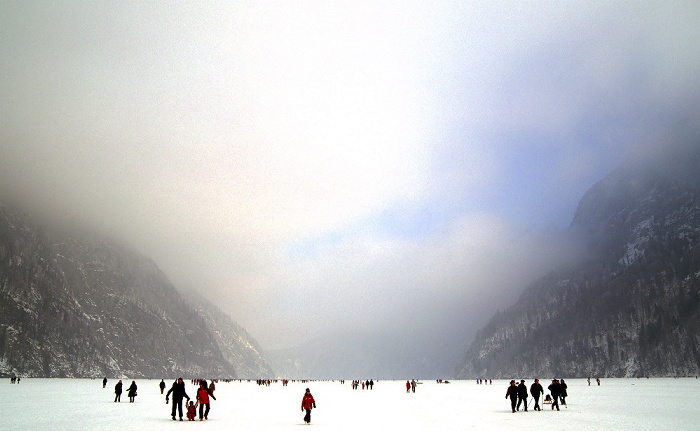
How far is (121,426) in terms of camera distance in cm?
2230

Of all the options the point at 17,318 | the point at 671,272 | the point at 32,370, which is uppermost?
the point at 671,272

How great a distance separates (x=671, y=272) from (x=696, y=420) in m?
199

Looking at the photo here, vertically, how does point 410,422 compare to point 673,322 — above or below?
below

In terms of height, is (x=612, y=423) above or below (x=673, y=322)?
below

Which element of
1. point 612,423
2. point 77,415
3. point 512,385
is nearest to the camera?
point 612,423

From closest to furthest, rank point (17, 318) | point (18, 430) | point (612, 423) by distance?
point (18, 430) → point (612, 423) → point (17, 318)

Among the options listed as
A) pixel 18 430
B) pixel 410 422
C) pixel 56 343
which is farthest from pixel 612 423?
pixel 56 343

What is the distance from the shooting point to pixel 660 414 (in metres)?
29.5

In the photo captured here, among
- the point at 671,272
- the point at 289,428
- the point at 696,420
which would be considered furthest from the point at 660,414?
the point at 671,272

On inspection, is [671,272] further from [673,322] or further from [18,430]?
[18,430]

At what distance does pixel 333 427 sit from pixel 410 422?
15.6 ft

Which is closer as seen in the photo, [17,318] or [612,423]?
[612,423]

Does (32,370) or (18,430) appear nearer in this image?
(18,430)

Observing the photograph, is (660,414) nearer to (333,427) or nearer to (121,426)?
(333,427)
